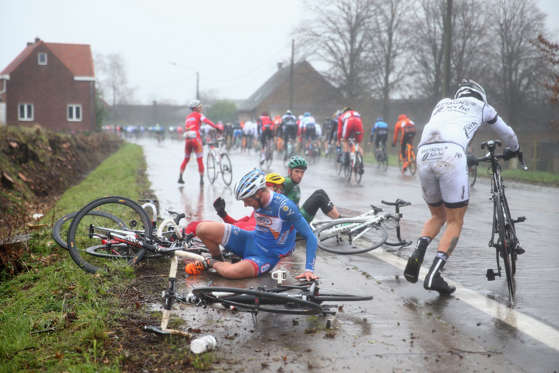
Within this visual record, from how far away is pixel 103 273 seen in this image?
550 centimetres

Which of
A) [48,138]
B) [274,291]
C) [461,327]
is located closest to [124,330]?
[274,291]

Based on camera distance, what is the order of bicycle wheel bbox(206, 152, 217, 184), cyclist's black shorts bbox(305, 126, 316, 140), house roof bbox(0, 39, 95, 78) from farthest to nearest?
house roof bbox(0, 39, 95, 78) → cyclist's black shorts bbox(305, 126, 316, 140) → bicycle wheel bbox(206, 152, 217, 184)

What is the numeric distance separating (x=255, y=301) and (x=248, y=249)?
1.28 metres

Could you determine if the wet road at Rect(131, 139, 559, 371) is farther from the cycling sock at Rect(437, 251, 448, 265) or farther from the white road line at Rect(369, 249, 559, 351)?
the cycling sock at Rect(437, 251, 448, 265)

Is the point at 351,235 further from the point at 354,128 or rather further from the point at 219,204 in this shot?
the point at 354,128

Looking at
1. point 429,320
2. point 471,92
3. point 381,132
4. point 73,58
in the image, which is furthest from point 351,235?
point 73,58

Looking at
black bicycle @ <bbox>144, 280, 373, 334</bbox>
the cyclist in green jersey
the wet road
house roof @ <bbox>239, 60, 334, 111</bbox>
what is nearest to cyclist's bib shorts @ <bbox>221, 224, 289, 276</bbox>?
the wet road

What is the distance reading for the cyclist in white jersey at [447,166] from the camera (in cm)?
521

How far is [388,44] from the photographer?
5050 cm

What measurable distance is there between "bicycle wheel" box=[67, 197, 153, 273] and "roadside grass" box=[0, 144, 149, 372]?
191 millimetres

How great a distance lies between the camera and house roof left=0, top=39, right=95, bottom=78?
61.9 m

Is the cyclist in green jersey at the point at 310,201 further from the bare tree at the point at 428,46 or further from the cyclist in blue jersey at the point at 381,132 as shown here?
the bare tree at the point at 428,46

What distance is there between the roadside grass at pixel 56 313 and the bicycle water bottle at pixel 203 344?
0.46m

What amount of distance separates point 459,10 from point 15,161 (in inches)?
1638
